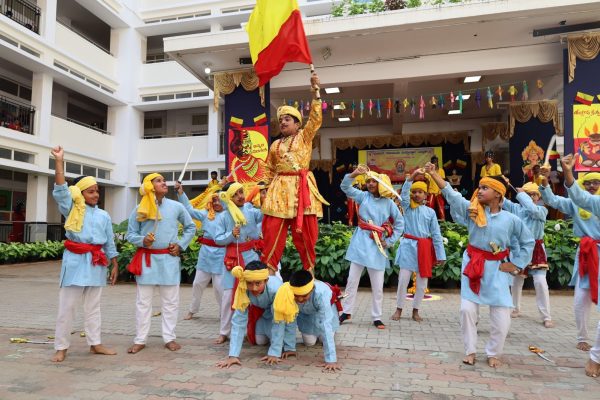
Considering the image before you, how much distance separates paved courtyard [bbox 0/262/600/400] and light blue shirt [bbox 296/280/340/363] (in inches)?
7.9

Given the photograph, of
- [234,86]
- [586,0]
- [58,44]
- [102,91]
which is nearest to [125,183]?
[102,91]

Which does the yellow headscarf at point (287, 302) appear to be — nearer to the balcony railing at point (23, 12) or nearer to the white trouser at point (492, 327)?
the white trouser at point (492, 327)

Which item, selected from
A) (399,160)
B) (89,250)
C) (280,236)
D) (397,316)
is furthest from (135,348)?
(399,160)

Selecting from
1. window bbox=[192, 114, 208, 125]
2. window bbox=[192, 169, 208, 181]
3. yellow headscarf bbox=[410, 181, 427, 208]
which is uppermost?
window bbox=[192, 114, 208, 125]

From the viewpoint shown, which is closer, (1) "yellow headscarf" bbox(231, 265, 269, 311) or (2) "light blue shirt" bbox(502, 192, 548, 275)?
(1) "yellow headscarf" bbox(231, 265, 269, 311)

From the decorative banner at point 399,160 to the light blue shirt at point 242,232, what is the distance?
12.9 metres

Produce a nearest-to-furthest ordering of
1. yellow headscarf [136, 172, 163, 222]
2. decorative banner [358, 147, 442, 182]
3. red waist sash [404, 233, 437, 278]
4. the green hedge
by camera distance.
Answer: yellow headscarf [136, 172, 163, 222]
red waist sash [404, 233, 437, 278]
the green hedge
decorative banner [358, 147, 442, 182]

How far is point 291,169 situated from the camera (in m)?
4.61

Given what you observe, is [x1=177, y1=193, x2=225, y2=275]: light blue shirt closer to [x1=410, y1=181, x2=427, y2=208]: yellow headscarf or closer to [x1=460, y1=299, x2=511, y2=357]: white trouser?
[x1=410, y1=181, x2=427, y2=208]: yellow headscarf

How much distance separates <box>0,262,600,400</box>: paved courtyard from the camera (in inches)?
133

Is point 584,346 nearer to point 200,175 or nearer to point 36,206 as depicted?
point 36,206

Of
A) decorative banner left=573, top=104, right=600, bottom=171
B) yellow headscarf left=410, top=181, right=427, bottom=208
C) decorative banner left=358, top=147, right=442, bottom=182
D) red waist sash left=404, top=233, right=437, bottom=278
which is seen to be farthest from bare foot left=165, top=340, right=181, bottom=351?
decorative banner left=358, top=147, right=442, bottom=182

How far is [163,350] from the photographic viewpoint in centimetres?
456

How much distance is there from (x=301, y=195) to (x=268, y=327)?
4.58ft
